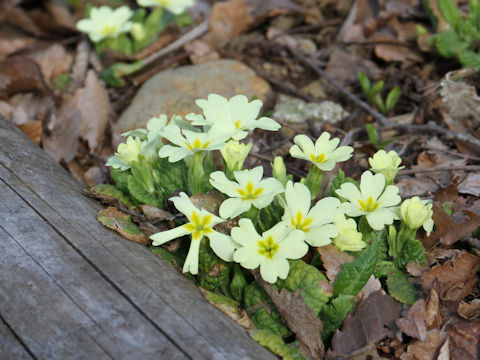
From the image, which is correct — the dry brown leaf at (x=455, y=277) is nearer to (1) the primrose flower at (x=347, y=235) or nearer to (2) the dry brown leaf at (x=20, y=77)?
(1) the primrose flower at (x=347, y=235)

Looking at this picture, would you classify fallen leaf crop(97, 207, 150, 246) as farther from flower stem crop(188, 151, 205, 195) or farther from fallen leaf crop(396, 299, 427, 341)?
fallen leaf crop(396, 299, 427, 341)

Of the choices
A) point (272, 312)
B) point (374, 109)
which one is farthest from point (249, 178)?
point (374, 109)

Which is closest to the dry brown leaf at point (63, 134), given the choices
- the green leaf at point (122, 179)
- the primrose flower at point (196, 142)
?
the green leaf at point (122, 179)

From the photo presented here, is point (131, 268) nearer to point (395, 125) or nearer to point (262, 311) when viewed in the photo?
point (262, 311)

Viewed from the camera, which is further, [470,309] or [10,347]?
[470,309]

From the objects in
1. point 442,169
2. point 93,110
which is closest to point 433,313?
point 442,169

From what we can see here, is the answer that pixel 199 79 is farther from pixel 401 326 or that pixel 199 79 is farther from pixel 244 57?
pixel 401 326
